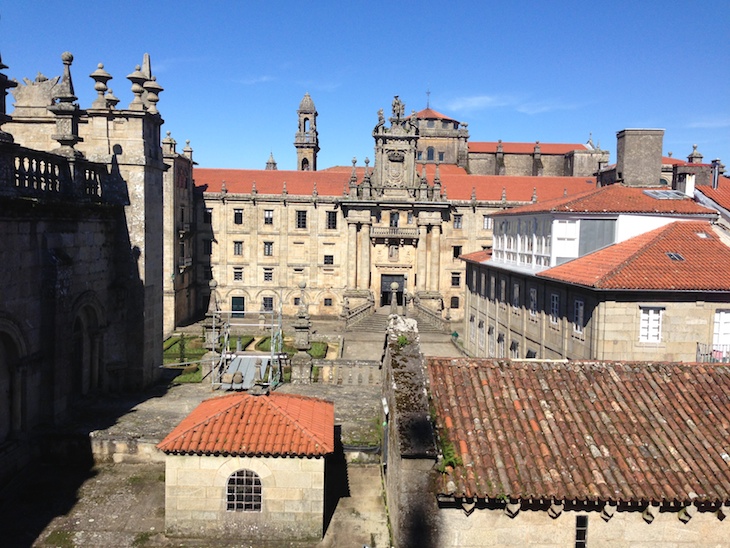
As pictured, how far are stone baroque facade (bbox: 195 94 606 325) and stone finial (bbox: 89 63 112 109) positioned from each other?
108ft

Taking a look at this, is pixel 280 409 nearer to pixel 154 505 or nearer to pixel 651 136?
pixel 154 505

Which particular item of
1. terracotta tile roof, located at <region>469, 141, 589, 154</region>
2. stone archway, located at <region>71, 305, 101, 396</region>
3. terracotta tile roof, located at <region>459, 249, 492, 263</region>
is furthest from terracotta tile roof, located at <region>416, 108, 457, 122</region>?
stone archway, located at <region>71, 305, 101, 396</region>

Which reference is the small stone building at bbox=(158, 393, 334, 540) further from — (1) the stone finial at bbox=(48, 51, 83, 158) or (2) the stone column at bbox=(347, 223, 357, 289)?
(2) the stone column at bbox=(347, 223, 357, 289)

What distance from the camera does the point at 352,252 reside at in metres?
52.4

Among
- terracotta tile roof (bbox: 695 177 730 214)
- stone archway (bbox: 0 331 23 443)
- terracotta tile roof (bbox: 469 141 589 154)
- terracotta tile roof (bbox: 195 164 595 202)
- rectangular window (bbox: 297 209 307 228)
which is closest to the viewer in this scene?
stone archway (bbox: 0 331 23 443)

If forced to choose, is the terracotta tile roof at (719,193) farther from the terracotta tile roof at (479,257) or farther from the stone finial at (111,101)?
the stone finial at (111,101)

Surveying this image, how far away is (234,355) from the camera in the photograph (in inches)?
862

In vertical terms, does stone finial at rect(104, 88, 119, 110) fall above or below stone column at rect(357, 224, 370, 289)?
above

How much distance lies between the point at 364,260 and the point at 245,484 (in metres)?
41.5

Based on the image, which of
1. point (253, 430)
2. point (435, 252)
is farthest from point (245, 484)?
point (435, 252)

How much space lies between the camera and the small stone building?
11.1m

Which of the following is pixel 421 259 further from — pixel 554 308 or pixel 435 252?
pixel 554 308

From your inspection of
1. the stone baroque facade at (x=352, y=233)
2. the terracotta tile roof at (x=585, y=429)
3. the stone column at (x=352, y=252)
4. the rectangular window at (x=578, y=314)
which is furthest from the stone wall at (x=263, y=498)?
the stone column at (x=352, y=252)

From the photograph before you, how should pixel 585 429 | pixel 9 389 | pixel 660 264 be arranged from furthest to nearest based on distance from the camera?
1. pixel 660 264
2. pixel 9 389
3. pixel 585 429
